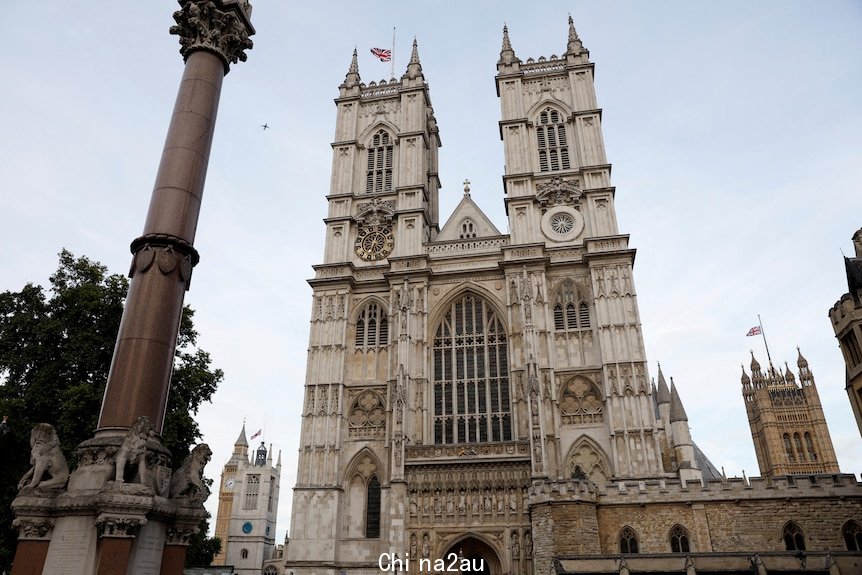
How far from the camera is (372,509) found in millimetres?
28250

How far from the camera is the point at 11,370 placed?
21.0 metres

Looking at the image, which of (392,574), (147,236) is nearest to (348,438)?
(392,574)

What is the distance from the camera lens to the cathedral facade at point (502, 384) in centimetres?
2077

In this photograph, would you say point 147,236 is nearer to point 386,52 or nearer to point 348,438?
point 348,438

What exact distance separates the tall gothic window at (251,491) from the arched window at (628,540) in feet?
228

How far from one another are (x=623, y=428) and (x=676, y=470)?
8262 millimetres

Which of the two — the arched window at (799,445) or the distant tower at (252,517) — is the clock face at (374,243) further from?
the arched window at (799,445)

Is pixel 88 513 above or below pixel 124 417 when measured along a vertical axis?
below

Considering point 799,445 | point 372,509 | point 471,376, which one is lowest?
point 372,509

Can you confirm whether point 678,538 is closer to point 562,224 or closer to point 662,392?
point 562,224

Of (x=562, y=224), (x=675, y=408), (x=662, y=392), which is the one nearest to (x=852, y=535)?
(x=675, y=408)

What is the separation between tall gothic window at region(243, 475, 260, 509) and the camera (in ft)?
265

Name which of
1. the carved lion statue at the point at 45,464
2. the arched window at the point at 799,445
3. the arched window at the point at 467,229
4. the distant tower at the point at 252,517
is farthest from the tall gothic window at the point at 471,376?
the arched window at the point at 799,445

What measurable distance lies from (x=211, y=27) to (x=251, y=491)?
3092 inches
